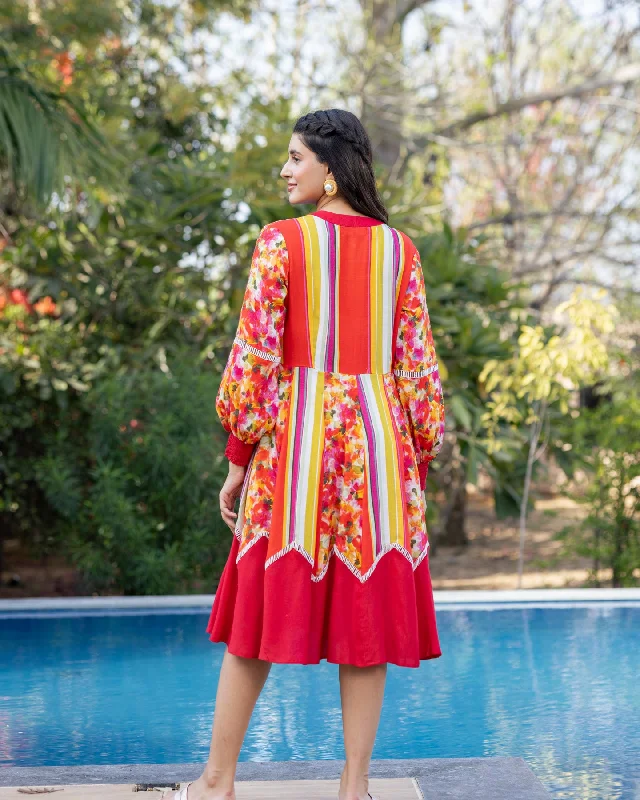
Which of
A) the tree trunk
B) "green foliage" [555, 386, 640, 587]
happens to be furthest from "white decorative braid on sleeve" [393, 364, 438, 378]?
the tree trunk

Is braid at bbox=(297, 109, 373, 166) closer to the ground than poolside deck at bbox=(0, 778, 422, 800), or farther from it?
farther from it

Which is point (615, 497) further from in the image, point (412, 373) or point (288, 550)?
point (288, 550)

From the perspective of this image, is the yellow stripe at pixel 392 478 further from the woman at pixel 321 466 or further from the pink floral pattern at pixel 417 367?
A: the pink floral pattern at pixel 417 367

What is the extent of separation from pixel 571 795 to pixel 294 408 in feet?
3.81

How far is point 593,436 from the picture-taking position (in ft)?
21.6

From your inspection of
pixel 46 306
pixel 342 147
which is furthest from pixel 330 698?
pixel 46 306

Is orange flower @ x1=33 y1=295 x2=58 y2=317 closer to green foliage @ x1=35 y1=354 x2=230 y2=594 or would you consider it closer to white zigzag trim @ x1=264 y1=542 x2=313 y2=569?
green foliage @ x1=35 y1=354 x2=230 y2=594

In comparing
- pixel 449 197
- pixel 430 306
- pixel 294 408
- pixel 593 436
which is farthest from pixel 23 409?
pixel 449 197

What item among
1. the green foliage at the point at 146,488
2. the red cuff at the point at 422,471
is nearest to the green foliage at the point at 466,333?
the green foliage at the point at 146,488

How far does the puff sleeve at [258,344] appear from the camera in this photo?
2.15m

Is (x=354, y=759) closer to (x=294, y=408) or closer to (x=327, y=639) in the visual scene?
(x=327, y=639)

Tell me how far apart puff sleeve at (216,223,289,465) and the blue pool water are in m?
1.18

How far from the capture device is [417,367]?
2330 millimetres

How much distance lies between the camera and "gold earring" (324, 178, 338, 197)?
2.23 metres
